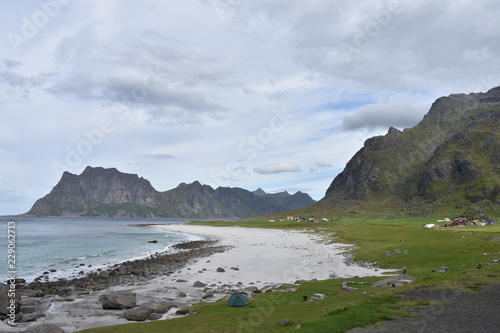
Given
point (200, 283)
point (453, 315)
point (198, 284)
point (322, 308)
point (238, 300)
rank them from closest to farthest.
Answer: point (453, 315) → point (322, 308) → point (238, 300) → point (198, 284) → point (200, 283)

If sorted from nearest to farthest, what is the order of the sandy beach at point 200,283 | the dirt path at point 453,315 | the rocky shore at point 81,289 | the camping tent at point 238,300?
the dirt path at point 453,315
the camping tent at point 238,300
the rocky shore at point 81,289
the sandy beach at point 200,283

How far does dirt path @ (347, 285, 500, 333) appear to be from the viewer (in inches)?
736

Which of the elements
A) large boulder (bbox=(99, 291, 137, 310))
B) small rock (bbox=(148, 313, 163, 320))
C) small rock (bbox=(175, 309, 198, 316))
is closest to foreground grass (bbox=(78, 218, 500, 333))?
small rock (bbox=(175, 309, 198, 316))

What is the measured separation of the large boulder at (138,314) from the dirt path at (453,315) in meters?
19.2

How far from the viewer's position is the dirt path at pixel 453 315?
1870cm

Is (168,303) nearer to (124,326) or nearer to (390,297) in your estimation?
(124,326)

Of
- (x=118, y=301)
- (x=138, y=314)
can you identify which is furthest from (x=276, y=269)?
(x=138, y=314)

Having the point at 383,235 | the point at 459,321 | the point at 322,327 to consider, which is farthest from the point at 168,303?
the point at 383,235

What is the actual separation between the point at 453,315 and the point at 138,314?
2502 centimetres

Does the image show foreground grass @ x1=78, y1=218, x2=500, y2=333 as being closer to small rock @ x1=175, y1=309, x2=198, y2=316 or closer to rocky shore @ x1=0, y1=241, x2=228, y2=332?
small rock @ x1=175, y1=309, x2=198, y2=316

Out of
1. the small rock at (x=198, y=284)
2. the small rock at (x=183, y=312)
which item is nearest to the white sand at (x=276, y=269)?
the small rock at (x=198, y=284)

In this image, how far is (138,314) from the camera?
2947 cm

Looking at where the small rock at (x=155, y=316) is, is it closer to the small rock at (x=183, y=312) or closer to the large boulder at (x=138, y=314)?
the large boulder at (x=138, y=314)

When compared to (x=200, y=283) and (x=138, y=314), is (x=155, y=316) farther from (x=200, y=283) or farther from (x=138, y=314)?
(x=200, y=283)
